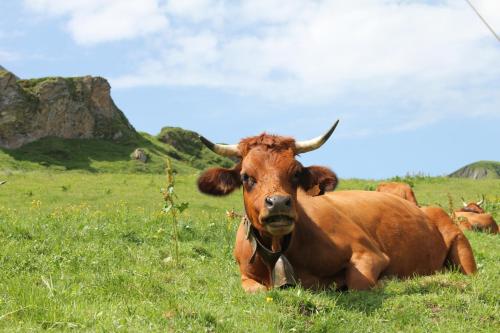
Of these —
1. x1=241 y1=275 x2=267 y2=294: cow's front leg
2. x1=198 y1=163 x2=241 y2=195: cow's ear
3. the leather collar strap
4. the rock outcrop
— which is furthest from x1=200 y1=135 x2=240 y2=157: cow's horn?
the rock outcrop

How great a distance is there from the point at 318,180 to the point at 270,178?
1044 millimetres

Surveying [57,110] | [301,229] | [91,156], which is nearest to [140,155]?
[91,156]

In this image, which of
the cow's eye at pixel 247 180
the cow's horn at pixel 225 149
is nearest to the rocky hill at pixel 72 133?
the cow's horn at pixel 225 149

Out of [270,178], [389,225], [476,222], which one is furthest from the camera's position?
[476,222]

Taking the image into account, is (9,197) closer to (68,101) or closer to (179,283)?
(179,283)

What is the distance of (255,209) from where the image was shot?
6.95m

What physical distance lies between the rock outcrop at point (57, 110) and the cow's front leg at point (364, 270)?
70.9m

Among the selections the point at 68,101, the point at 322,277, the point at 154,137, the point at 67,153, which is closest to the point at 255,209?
the point at 322,277

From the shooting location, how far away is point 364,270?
7398mm

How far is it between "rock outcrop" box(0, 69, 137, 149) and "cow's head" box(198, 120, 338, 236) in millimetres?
70032

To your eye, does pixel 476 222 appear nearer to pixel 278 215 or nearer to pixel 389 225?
pixel 389 225

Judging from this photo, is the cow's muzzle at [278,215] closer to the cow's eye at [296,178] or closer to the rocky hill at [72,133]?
the cow's eye at [296,178]

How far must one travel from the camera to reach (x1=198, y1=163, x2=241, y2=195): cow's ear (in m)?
7.84

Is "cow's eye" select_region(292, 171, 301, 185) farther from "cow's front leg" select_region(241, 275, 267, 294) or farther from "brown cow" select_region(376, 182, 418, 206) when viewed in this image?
"brown cow" select_region(376, 182, 418, 206)
